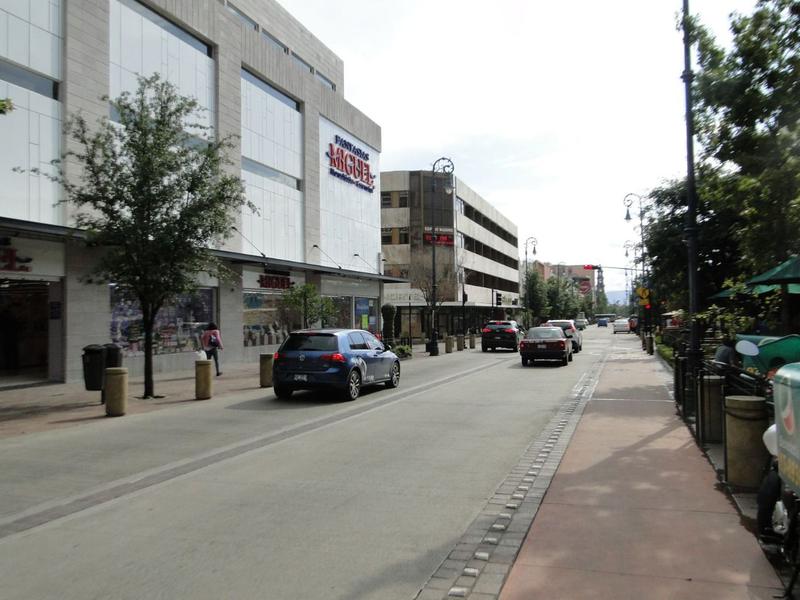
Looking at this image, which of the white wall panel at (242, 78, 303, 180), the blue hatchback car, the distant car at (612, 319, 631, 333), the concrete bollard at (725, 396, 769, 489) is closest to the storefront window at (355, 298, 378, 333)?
the white wall panel at (242, 78, 303, 180)

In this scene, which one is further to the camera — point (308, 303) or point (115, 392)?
point (308, 303)

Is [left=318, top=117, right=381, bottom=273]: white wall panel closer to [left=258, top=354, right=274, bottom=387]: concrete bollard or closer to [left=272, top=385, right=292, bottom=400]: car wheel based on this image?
[left=258, top=354, right=274, bottom=387]: concrete bollard

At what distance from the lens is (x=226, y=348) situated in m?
24.5

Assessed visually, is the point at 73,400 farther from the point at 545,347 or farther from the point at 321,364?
the point at 545,347

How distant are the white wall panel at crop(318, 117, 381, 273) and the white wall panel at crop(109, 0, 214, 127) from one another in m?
9.24

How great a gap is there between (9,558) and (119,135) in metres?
11.5

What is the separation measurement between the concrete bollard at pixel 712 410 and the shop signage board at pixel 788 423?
171 inches

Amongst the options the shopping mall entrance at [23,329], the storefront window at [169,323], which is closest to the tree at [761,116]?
the storefront window at [169,323]

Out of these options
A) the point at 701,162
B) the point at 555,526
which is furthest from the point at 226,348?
the point at 555,526

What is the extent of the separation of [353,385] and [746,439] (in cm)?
911

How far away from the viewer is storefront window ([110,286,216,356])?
63.5ft

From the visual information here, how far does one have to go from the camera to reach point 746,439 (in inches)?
229

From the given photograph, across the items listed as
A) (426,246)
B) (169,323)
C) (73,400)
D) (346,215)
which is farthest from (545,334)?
(426,246)

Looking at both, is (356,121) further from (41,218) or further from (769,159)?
(769,159)
